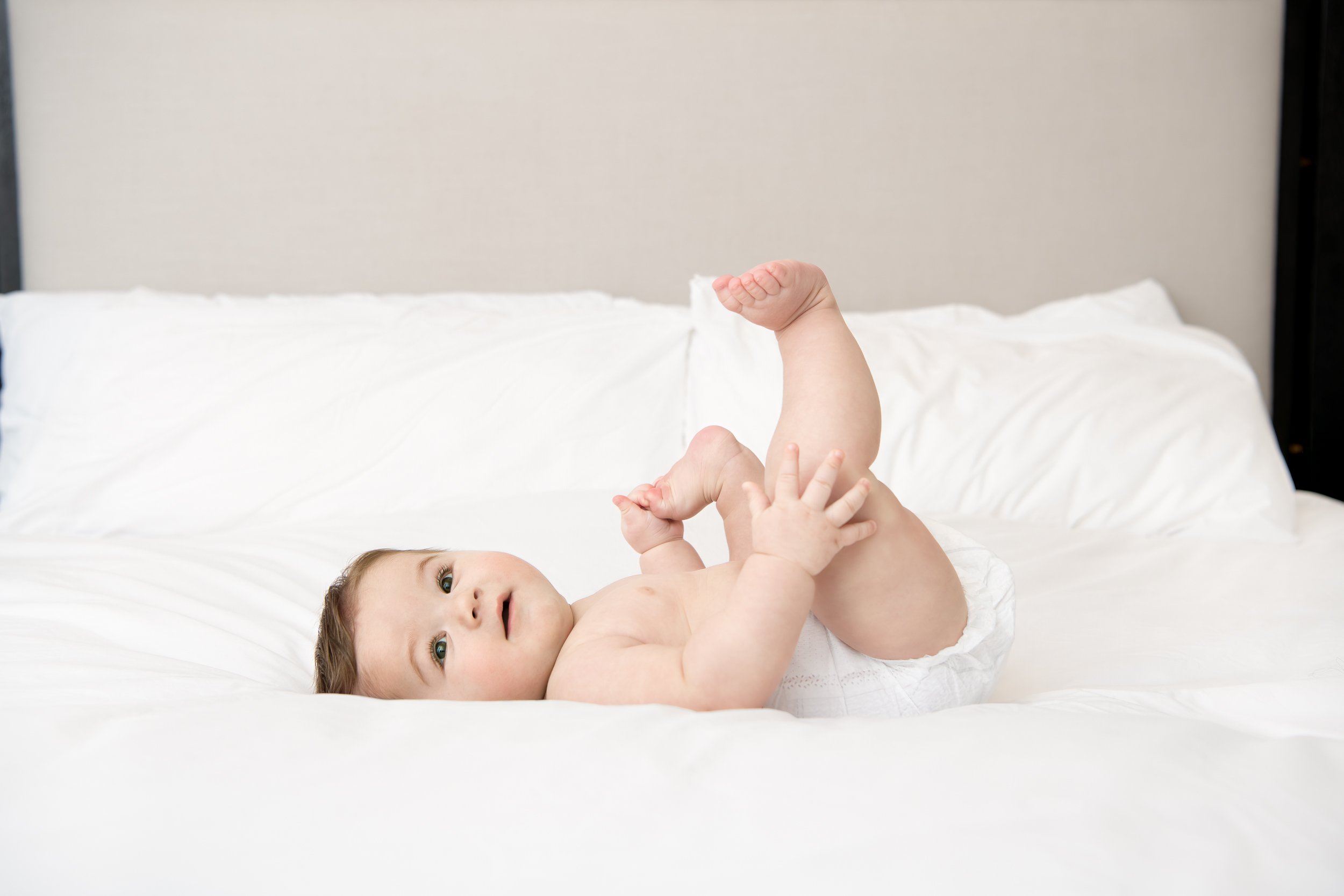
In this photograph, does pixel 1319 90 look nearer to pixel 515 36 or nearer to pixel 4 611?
pixel 515 36

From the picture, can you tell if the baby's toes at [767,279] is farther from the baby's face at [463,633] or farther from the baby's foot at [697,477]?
the baby's face at [463,633]

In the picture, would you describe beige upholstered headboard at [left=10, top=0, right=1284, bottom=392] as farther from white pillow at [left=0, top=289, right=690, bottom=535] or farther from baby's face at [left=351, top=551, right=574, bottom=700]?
baby's face at [left=351, top=551, right=574, bottom=700]

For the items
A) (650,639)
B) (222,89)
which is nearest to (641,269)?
(222,89)

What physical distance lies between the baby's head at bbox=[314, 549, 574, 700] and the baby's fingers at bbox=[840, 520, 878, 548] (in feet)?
0.97

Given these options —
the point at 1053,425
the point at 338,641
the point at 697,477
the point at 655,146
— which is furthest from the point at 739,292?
the point at 655,146

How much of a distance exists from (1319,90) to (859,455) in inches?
70.9

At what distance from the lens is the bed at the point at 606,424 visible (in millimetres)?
490

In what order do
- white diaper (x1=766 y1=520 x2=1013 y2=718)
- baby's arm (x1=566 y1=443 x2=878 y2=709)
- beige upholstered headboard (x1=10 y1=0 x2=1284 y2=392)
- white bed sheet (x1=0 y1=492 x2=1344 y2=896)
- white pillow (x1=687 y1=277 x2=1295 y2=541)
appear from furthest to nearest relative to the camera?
beige upholstered headboard (x1=10 y1=0 x2=1284 y2=392), white pillow (x1=687 y1=277 x2=1295 y2=541), white diaper (x1=766 y1=520 x2=1013 y2=718), baby's arm (x1=566 y1=443 x2=878 y2=709), white bed sheet (x1=0 y1=492 x2=1344 y2=896)

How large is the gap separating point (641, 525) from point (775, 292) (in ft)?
0.95

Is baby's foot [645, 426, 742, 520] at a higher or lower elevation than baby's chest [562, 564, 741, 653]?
higher

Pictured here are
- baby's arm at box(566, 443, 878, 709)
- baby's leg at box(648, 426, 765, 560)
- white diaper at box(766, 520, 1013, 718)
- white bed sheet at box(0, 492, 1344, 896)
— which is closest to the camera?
white bed sheet at box(0, 492, 1344, 896)

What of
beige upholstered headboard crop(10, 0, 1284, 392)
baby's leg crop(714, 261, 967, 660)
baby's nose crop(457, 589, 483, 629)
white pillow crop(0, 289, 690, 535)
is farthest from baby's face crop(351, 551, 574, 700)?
beige upholstered headboard crop(10, 0, 1284, 392)

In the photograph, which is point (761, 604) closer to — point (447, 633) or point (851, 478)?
point (851, 478)

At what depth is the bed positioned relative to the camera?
1.61 feet
